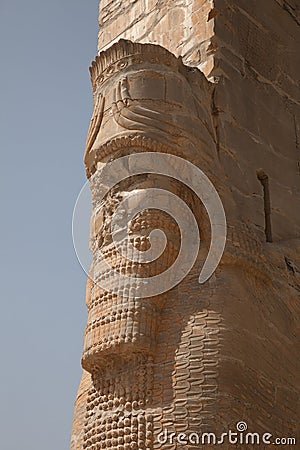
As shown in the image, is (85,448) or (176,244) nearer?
(85,448)

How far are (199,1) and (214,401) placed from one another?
3132 millimetres

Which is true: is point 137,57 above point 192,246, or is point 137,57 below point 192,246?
above

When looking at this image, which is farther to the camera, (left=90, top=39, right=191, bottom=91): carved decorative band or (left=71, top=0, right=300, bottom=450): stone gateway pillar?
(left=90, top=39, right=191, bottom=91): carved decorative band

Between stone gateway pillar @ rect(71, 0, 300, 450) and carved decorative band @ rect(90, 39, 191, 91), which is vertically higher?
carved decorative band @ rect(90, 39, 191, 91)

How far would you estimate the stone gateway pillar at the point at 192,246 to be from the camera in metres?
4.61

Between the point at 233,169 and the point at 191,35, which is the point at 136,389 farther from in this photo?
the point at 191,35

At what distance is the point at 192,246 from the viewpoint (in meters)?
5.16

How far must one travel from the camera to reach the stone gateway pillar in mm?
4609

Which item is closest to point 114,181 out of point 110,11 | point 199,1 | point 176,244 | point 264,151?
point 176,244

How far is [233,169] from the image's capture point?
5641 millimetres

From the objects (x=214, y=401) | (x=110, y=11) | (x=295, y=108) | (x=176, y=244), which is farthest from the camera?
(x=110, y=11)

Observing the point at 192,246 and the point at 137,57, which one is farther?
the point at 137,57

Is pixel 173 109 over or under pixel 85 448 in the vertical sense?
over

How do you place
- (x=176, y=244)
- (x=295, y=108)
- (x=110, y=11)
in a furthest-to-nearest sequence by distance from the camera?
(x=110, y=11) → (x=295, y=108) → (x=176, y=244)
